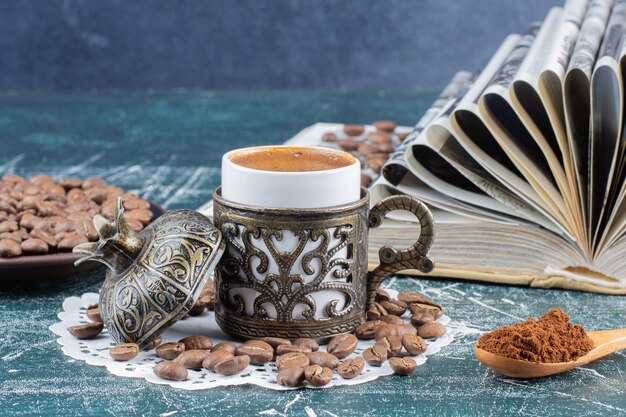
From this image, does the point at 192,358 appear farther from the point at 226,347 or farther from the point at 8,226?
the point at 8,226

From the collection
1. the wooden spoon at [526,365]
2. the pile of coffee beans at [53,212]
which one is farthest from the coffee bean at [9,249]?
the wooden spoon at [526,365]

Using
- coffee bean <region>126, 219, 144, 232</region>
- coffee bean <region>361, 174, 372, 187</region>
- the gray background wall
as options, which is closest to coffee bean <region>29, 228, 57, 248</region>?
coffee bean <region>126, 219, 144, 232</region>

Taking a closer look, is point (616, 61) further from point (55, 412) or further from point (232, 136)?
point (232, 136)

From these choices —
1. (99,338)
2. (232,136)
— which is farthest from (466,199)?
(232,136)

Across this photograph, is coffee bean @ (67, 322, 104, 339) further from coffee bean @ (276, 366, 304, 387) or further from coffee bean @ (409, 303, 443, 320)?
coffee bean @ (409, 303, 443, 320)

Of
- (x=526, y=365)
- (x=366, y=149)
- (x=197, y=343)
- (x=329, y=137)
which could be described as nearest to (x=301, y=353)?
(x=197, y=343)
